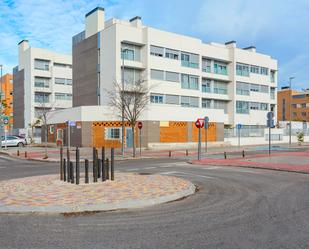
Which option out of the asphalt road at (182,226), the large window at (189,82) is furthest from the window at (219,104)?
the asphalt road at (182,226)

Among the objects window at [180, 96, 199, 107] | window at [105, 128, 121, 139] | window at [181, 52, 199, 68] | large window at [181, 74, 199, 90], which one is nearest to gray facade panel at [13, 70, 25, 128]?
window at [105, 128, 121, 139]

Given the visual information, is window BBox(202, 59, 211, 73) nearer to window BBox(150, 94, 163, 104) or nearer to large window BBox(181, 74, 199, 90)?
large window BBox(181, 74, 199, 90)

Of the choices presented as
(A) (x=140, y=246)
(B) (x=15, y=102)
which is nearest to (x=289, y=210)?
(A) (x=140, y=246)

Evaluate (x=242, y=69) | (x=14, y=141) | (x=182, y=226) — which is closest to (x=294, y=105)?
(x=242, y=69)

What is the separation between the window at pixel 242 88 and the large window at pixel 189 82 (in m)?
11.0

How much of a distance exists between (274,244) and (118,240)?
8.13ft

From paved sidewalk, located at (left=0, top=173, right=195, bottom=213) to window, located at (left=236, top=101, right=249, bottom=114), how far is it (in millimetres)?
46987

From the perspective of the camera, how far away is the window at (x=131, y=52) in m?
40.8

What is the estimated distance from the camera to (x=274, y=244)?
514 cm

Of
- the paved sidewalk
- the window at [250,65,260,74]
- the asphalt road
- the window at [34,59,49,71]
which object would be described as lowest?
the asphalt road

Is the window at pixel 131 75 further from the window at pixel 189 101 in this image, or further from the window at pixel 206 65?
the window at pixel 206 65

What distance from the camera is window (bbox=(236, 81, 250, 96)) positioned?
56.1m

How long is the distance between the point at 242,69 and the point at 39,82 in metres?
40.4

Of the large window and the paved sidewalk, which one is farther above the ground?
the large window
